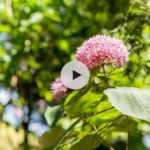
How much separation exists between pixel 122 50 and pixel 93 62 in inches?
3.6

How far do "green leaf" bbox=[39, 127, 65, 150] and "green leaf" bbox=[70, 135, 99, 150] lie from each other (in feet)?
0.14

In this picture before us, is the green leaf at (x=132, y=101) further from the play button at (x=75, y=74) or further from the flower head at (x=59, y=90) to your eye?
the flower head at (x=59, y=90)

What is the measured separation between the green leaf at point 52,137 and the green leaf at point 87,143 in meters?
0.04

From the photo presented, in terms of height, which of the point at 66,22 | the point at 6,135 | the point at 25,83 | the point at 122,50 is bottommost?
the point at 6,135

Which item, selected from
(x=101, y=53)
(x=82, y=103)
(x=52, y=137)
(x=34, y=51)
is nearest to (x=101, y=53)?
(x=101, y=53)

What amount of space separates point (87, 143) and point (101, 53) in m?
0.19

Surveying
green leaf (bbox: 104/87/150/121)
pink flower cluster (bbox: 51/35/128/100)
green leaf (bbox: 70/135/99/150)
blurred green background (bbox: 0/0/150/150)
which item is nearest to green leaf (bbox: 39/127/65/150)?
green leaf (bbox: 70/135/99/150)

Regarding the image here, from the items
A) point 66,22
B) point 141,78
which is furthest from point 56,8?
point 141,78

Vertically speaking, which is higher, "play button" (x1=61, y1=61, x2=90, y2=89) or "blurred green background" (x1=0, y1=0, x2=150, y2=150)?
"play button" (x1=61, y1=61, x2=90, y2=89)

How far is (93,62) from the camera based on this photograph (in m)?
1.19

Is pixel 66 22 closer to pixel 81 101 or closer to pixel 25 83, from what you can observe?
pixel 25 83

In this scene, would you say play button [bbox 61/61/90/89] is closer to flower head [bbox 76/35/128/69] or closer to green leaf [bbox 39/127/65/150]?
flower head [bbox 76/35/128/69]

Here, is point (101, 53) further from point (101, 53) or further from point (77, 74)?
point (77, 74)

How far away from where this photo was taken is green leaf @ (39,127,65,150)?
4.20ft
